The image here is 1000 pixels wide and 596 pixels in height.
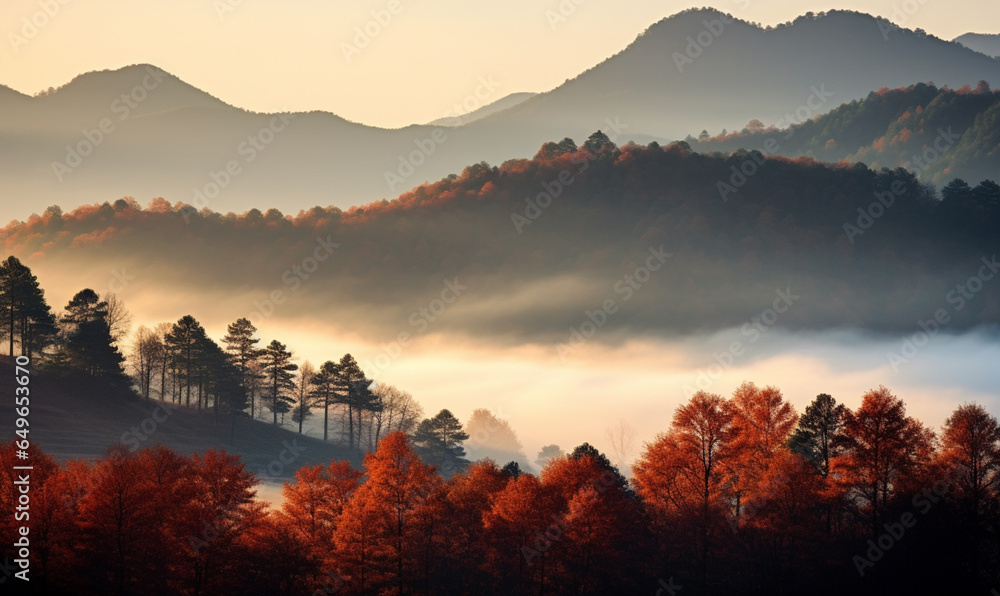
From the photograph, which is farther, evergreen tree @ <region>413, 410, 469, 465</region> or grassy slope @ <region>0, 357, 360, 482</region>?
evergreen tree @ <region>413, 410, 469, 465</region>

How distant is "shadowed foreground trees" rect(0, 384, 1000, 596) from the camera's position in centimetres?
6619

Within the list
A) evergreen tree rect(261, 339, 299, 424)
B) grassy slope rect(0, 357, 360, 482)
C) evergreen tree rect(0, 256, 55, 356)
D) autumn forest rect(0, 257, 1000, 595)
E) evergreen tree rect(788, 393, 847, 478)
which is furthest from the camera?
evergreen tree rect(261, 339, 299, 424)

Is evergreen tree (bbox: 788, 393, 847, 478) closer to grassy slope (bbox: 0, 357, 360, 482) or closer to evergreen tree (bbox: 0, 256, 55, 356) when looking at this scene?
grassy slope (bbox: 0, 357, 360, 482)

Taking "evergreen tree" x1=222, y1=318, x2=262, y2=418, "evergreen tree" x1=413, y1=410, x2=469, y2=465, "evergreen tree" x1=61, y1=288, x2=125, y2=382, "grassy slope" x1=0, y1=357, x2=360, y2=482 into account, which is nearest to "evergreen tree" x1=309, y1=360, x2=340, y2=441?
"grassy slope" x1=0, y1=357, x2=360, y2=482

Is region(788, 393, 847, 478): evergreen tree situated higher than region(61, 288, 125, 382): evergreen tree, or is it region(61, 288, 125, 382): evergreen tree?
region(61, 288, 125, 382): evergreen tree

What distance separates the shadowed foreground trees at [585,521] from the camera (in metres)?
66.2

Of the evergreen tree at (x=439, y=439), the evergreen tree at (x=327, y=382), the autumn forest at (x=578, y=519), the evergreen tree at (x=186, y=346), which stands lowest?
the autumn forest at (x=578, y=519)

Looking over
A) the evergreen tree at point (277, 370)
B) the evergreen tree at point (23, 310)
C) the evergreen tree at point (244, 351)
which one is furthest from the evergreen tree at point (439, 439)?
the evergreen tree at point (23, 310)

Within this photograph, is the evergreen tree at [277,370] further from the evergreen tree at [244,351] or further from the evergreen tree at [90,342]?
the evergreen tree at [90,342]

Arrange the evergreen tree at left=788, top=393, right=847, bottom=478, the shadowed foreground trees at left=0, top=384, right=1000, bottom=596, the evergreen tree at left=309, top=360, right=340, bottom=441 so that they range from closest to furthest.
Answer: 1. the shadowed foreground trees at left=0, top=384, right=1000, bottom=596
2. the evergreen tree at left=788, top=393, right=847, bottom=478
3. the evergreen tree at left=309, top=360, right=340, bottom=441

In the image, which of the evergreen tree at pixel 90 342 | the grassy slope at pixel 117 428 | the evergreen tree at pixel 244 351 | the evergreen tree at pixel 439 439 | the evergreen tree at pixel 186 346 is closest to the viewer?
the grassy slope at pixel 117 428

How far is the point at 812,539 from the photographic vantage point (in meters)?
71.2

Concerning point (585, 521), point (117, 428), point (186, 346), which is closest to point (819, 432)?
point (585, 521)

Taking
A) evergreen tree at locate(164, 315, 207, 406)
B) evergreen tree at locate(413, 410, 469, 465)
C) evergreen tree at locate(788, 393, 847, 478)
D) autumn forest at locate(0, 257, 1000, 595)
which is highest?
evergreen tree at locate(164, 315, 207, 406)
